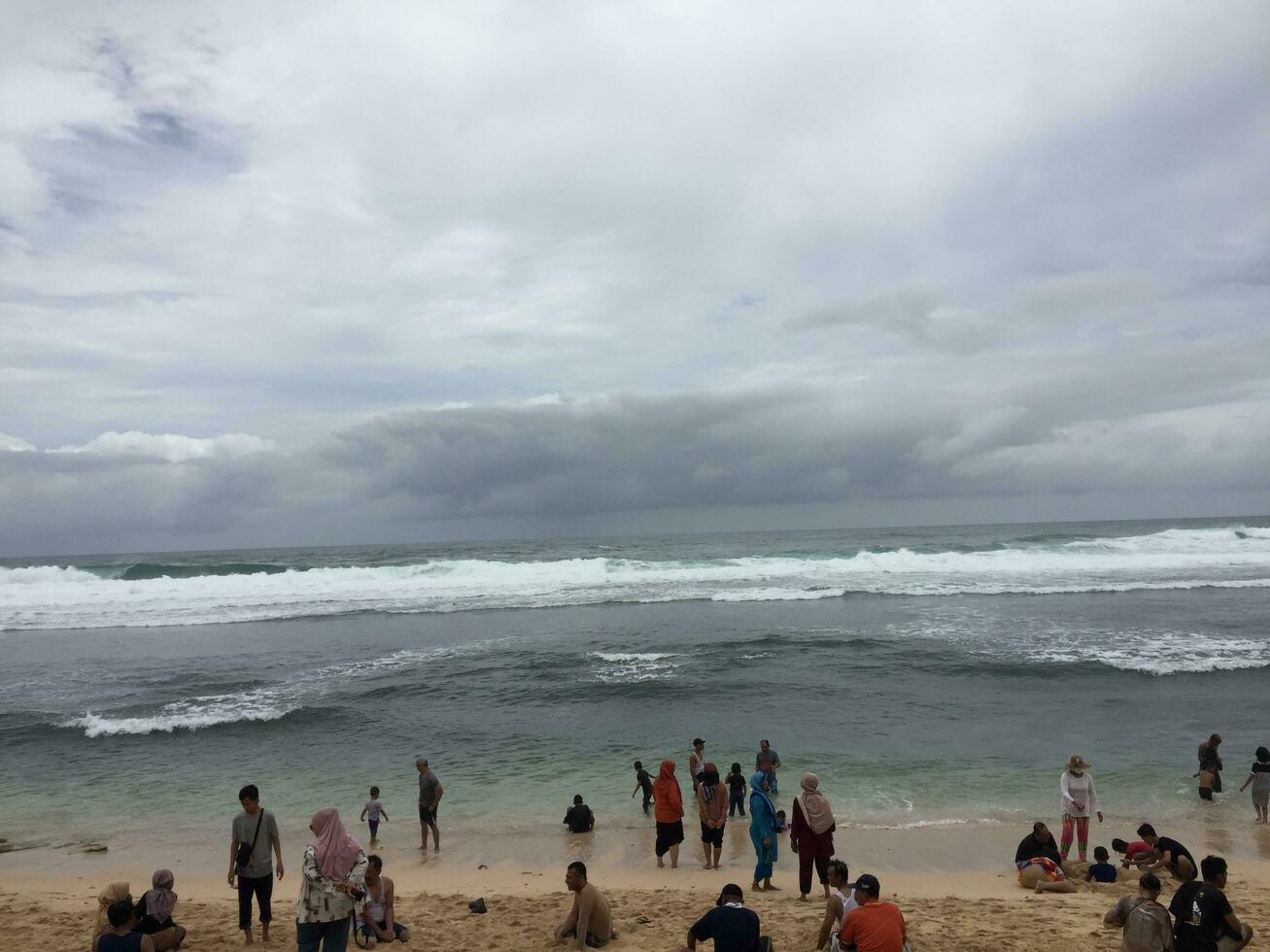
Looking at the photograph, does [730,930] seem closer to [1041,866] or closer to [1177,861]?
[1177,861]

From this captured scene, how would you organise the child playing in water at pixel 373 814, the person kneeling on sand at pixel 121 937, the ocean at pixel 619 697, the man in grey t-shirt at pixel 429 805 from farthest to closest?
the ocean at pixel 619 697
the child playing in water at pixel 373 814
the man in grey t-shirt at pixel 429 805
the person kneeling on sand at pixel 121 937

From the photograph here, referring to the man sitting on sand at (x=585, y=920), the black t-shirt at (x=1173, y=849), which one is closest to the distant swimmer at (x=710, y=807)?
the man sitting on sand at (x=585, y=920)

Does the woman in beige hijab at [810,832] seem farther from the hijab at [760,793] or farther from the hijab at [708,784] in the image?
the hijab at [708,784]

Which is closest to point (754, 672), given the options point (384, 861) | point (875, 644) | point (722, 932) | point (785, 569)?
point (875, 644)

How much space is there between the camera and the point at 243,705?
20.6m

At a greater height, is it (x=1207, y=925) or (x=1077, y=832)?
(x=1207, y=925)

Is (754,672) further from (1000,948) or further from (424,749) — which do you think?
(1000,948)

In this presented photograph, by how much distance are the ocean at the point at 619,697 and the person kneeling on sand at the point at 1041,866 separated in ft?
6.47

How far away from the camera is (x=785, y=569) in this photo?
5347cm

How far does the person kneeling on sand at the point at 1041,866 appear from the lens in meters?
9.53

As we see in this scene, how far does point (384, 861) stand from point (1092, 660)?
20903 millimetres

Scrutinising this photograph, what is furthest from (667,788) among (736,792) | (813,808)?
(736,792)

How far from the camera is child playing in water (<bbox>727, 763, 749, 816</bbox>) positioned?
12.7m

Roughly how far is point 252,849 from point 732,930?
16.5ft
